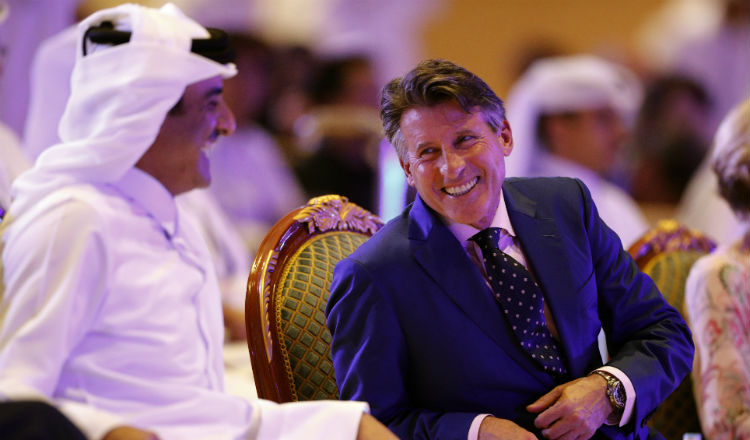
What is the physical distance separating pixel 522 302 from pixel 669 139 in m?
6.57

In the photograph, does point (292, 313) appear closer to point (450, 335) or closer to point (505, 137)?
point (450, 335)

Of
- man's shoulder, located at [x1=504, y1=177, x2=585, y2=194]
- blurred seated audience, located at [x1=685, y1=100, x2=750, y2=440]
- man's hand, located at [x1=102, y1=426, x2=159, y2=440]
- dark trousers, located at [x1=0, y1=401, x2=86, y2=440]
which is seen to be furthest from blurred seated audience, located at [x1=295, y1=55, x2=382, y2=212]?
dark trousers, located at [x1=0, y1=401, x2=86, y2=440]

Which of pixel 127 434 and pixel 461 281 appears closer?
pixel 127 434

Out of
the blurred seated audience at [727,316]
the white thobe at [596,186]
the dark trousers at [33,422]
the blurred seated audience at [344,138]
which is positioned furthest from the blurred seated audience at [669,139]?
the dark trousers at [33,422]

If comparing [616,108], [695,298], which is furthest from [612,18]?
[695,298]

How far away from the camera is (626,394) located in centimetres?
220

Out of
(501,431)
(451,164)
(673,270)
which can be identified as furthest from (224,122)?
(673,270)

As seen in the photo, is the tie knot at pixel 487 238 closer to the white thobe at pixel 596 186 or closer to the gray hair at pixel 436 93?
the gray hair at pixel 436 93

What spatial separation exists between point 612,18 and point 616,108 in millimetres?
6430

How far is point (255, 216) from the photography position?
6.63 metres

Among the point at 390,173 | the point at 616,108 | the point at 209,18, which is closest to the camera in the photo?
the point at 390,173

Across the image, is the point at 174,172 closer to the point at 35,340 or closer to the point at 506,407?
the point at 35,340

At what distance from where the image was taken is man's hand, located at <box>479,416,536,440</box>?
2.06 meters

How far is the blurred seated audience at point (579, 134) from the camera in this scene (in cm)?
526
